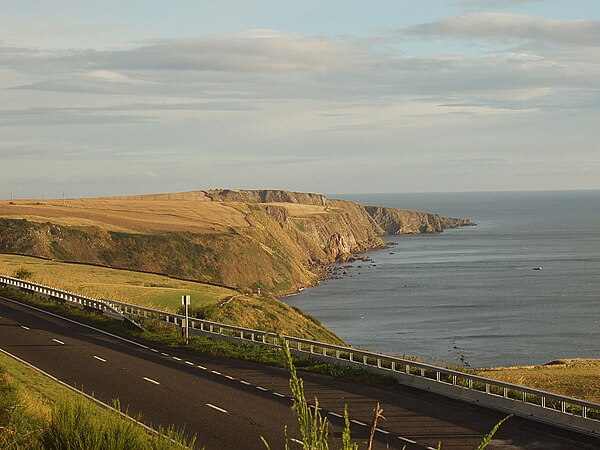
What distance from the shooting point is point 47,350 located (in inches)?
1410

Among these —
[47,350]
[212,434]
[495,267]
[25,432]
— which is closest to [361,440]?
[212,434]

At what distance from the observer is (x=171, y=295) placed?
230ft

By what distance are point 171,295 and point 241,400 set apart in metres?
44.9

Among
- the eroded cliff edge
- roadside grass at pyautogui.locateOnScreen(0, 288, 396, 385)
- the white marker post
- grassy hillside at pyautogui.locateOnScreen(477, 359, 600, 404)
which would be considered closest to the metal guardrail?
roadside grass at pyautogui.locateOnScreen(0, 288, 396, 385)

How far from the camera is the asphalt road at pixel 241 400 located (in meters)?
21.1

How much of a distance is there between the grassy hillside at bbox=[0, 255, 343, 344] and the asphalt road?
621 inches

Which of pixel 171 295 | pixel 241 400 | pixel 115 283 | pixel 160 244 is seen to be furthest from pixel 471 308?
pixel 241 400

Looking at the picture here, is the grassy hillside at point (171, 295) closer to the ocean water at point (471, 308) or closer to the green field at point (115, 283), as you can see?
the green field at point (115, 283)

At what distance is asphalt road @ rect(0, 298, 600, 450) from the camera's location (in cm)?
2108

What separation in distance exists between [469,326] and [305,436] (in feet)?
304

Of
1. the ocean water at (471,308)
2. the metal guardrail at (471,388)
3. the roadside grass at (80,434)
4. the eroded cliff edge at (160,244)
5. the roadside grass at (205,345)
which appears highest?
the roadside grass at (80,434)

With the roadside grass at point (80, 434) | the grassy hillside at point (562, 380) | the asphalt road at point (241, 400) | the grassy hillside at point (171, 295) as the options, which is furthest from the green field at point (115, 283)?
the roadside grass at point (80, 434)

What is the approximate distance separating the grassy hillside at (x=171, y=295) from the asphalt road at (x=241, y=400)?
1577 cm

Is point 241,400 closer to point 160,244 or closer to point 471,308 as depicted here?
point 471,308
